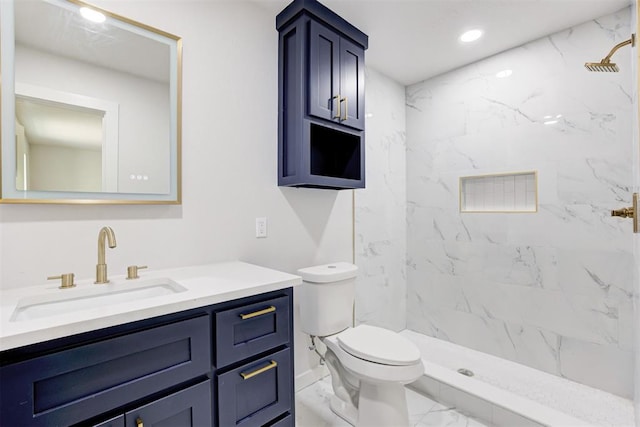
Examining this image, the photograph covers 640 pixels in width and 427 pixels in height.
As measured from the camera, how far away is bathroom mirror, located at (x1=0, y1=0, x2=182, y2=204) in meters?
1.13

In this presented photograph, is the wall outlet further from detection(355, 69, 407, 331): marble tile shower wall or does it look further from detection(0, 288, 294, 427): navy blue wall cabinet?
detection(355, 69, 407, 331): marble tile shower wall

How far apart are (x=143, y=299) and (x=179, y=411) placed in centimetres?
→ 40

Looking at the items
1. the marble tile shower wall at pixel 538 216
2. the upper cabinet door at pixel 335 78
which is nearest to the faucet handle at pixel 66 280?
the upper cabinet door at pixel 335 78

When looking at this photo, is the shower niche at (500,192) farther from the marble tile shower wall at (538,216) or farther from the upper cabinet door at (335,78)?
the upper cabinet door at (335,78)

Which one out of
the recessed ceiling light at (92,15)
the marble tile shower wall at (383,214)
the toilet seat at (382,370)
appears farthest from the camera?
the marble tile shower wall at (383,214)

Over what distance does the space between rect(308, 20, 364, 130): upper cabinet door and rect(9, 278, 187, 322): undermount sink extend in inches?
46.4

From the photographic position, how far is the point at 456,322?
8.61ft

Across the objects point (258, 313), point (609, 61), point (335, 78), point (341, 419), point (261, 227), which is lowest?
point (341, 419)

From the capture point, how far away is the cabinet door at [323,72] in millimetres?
1749

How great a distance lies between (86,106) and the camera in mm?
1269

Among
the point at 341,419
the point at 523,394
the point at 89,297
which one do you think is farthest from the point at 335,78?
the point at 523,394

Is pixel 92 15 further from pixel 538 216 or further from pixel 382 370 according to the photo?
pixel 538 216

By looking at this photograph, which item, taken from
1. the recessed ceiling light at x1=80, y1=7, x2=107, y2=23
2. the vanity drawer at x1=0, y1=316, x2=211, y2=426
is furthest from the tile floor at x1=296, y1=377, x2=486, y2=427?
the recessed ceiling light at x1=80, y1=7, x2=107, y2=23

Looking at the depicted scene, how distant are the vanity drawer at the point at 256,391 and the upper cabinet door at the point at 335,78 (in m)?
1.30
